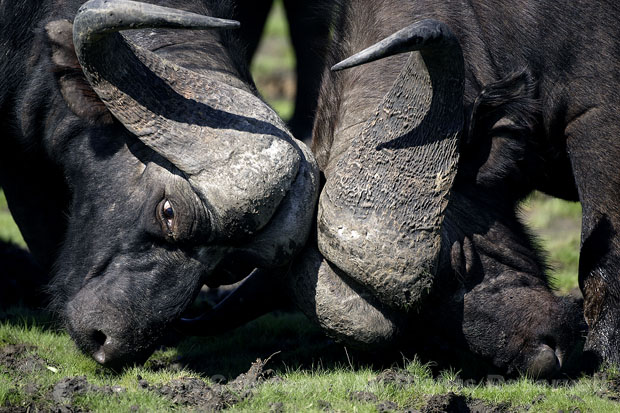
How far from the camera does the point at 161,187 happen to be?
5.14 meters

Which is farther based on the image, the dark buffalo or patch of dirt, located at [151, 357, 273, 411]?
the dark buffalo

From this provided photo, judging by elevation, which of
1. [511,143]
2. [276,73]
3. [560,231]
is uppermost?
[511,143]

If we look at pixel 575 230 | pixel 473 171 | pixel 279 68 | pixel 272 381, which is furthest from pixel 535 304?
pixel 279 68

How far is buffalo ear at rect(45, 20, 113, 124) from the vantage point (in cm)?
530

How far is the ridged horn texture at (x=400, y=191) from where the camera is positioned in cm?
509

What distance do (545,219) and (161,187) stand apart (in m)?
6.48

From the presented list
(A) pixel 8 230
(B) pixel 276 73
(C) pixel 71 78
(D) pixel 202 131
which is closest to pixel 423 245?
(D) pixel 202 131

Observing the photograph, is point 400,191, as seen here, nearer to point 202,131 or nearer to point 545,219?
point 202,131

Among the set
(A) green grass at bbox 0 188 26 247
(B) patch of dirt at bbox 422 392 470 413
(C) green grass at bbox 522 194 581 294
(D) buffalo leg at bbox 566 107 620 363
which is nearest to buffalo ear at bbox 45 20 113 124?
(B) patch of dirt at bbox 422 392 470 413

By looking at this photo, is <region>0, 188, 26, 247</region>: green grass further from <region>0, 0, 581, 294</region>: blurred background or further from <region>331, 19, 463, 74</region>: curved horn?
<region>331, 19, 463, 74</region>: curved horn

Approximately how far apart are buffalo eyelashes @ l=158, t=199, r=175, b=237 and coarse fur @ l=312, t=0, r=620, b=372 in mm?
1028

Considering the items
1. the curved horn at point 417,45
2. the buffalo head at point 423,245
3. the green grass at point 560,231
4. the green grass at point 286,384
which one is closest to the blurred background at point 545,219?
the green grass at point 560,231

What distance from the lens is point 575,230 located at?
33.5 ft

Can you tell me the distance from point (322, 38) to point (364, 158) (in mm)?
1544
